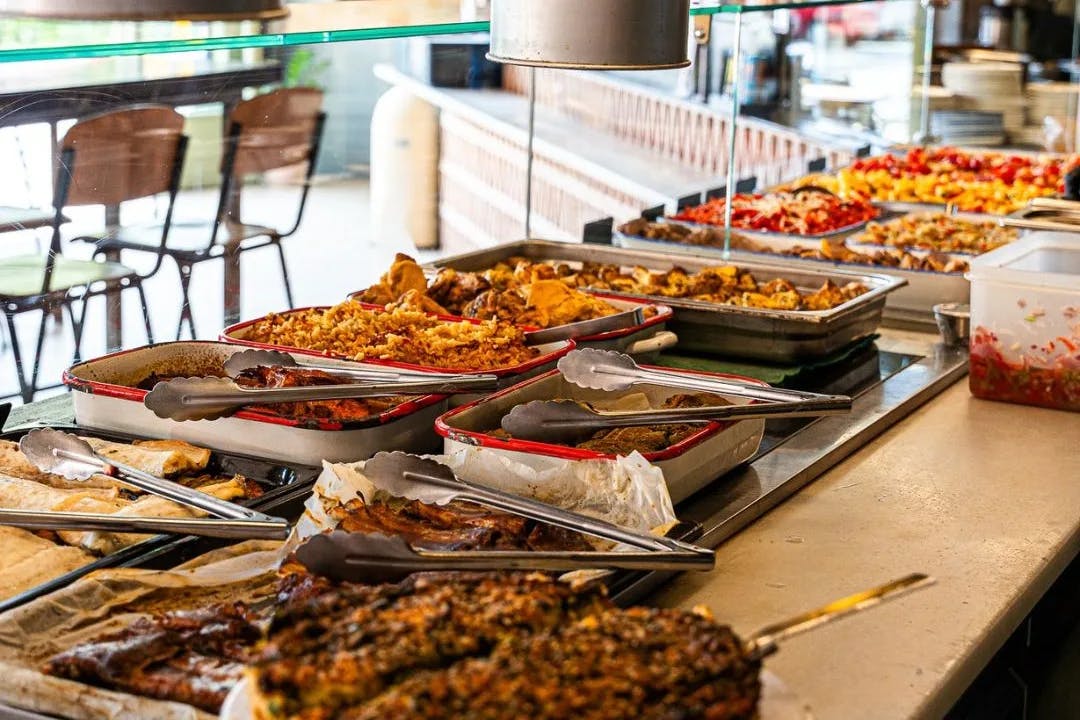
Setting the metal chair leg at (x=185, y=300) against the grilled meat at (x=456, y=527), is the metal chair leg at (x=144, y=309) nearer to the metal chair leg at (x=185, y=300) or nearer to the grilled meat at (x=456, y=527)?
the metal chair leg at (x=185, y=300)

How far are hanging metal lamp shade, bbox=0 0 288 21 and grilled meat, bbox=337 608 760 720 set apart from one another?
19.0 inches

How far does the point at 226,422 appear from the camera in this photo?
1434 mm

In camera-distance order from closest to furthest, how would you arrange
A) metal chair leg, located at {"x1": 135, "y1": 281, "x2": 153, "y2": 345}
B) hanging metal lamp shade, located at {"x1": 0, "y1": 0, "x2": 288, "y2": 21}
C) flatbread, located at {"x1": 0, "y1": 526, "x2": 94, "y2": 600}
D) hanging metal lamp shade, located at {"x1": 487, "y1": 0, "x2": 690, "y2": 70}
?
hanging metal lamp shade, located at {"x1": 0, "y1": 0, "x2": 288, "y2": 21} < flatbread, located at {"x1": 0, "y1": 526, "x2": 94, "y2": 600} < hanging metal lamp shade, located at {"x1": 487, "y1": 0, "x2": 690, "y2": 70} < metal chair leg, located at {"x1": 135, "y1": 281, "x2": 153, "y2": 345}

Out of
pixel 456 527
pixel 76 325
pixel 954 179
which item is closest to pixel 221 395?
pixel 456 527

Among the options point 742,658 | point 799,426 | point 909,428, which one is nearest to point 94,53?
point 742,658

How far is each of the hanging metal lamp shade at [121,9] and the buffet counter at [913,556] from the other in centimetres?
64

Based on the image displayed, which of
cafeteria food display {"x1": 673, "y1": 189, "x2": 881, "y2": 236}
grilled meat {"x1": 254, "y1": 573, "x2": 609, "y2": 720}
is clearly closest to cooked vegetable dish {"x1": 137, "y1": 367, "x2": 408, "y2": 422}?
grilled meat {"x1": 254, "y1": 573, "x2": 609, "y2": 720}

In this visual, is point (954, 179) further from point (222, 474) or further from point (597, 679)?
point (597, 679)

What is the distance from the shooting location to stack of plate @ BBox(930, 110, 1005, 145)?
4.75m

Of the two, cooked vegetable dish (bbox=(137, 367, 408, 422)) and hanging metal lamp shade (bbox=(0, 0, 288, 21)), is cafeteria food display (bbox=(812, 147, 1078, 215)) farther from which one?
hanging metal lamp shade (bbox=(0, 0, 288, 21))

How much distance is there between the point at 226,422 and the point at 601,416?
40cm

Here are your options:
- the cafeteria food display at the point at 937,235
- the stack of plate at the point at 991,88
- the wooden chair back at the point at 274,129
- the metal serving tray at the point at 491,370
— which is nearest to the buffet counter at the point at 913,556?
the metal serving tray at the point at 491,370

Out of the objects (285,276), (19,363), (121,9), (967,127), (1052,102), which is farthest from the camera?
(1052,102)

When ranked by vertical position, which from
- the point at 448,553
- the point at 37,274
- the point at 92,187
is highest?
the point at 92,187
